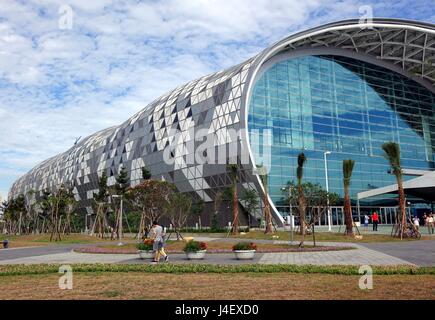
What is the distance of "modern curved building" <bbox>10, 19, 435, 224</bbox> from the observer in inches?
2030

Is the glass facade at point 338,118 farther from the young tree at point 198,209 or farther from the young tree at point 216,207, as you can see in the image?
the young tree at point 198,209

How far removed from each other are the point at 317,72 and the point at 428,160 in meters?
23.4

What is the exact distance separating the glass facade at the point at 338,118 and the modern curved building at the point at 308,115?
0.15 m

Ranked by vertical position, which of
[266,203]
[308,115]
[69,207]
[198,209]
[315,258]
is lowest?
[315,258]

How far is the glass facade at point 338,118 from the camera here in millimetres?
52625

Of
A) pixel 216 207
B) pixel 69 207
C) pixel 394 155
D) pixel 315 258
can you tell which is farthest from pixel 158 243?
pixel 69 207

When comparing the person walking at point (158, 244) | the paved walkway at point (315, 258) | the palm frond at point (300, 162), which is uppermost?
the palm frond at point (300, 162)

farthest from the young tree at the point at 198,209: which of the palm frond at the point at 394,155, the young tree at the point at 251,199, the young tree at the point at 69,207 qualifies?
the palm frond at the point at 394,155

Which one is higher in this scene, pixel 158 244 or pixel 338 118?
pixel 338 118

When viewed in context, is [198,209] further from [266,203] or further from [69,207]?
[69,207]

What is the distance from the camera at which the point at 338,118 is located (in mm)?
58906

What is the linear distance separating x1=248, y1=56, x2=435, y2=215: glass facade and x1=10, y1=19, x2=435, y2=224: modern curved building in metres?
0.15

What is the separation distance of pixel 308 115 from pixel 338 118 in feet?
18.0
